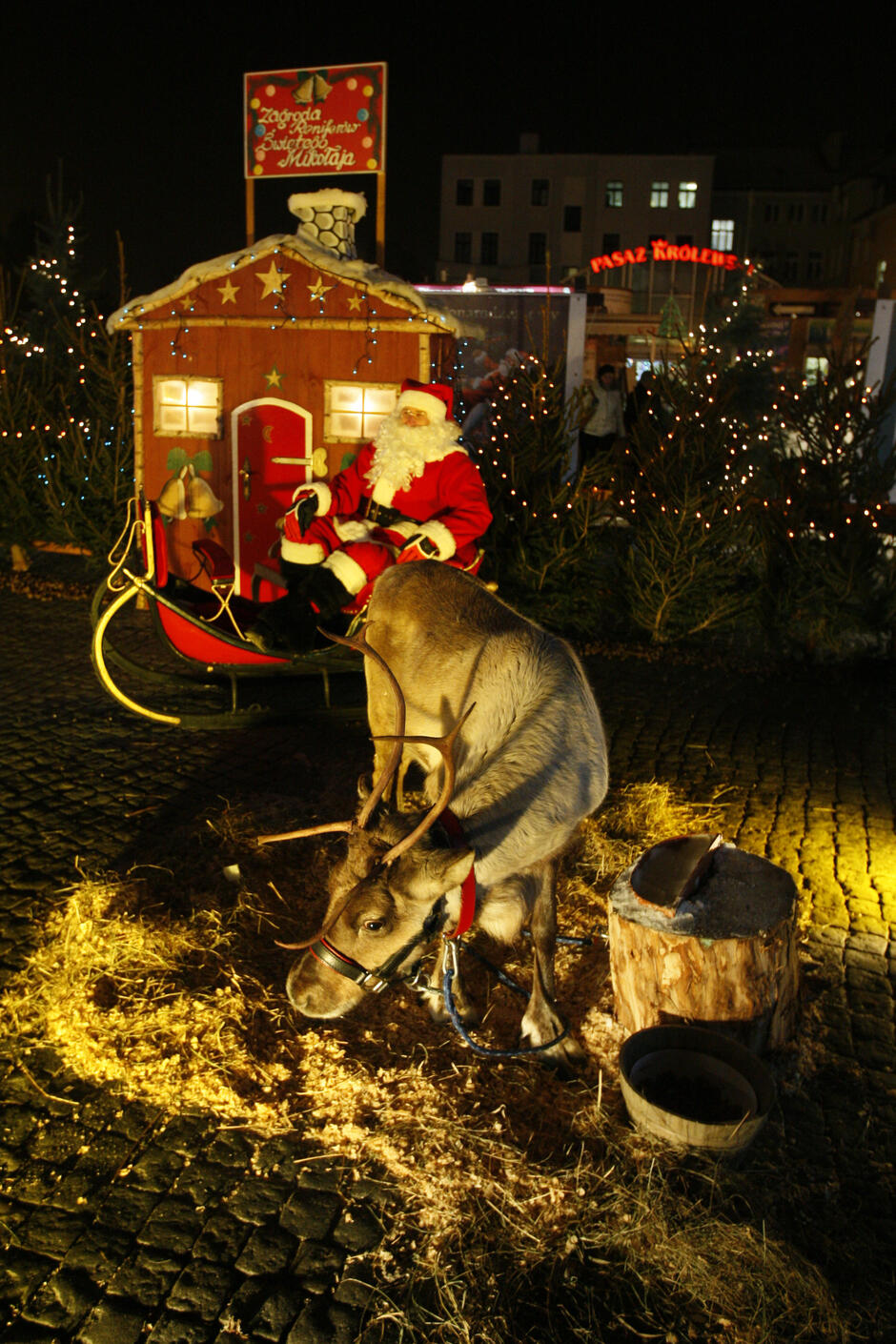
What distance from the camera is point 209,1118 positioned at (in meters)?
3.33

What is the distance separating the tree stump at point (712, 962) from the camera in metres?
3.46

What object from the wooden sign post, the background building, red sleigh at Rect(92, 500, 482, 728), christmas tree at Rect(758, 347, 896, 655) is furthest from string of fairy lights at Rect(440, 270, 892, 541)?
the background building

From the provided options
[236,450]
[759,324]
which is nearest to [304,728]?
[236,450]

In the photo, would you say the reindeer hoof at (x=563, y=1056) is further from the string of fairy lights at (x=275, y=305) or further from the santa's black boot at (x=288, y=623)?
the string of fairy lights at (x=275, y=305)

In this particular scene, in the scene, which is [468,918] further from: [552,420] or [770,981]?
[552,420]

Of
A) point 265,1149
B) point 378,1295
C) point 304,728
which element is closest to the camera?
point 378,1295

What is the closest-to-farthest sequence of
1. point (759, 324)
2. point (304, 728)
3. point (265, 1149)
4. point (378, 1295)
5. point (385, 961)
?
point (378, 1295) < point (385, 961) < point (265, 1149) < point (304, 728) < point (759, 324)

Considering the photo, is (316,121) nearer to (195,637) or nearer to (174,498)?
(174,498)

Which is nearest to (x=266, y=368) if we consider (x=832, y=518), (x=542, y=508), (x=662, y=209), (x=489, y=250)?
(x=542, y=508)

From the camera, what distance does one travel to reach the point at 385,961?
284 centimetres

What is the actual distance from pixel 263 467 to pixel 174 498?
3.77ft

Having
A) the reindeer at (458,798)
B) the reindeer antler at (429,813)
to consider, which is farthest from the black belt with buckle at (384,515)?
the reindeer antler at (429,813)

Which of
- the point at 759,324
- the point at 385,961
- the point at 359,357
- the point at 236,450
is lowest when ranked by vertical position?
the point at 385,961

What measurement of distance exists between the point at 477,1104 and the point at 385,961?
0.95 m
